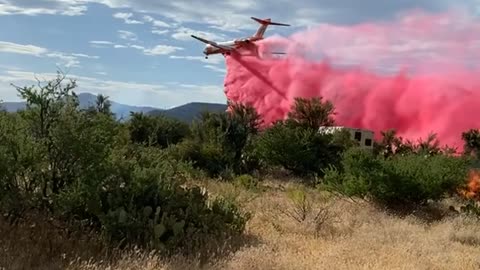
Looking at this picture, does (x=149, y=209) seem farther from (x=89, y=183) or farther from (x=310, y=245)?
(x=310, y=245)

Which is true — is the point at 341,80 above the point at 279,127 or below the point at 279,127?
above

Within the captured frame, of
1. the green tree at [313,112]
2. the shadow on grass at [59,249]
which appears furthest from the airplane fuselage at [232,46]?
the shadow on grass at [59,249]

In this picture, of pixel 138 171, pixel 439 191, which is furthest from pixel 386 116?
pixel 138 171

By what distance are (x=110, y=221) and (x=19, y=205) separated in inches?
51.2

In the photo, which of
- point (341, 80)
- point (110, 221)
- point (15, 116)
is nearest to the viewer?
point (110, 221)

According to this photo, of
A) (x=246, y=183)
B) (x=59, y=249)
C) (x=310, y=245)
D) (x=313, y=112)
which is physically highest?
(x=313, y=112)

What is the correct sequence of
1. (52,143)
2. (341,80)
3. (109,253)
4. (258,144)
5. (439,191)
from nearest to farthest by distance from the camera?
(109,253) → (52,143) → (439,191) → (258,144) → (341,80)

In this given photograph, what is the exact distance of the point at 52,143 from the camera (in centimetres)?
863

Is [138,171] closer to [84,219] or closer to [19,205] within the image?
[84,219]

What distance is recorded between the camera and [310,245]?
9.39m

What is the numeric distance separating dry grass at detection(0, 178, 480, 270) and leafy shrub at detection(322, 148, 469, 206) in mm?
996

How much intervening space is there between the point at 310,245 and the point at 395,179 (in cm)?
697

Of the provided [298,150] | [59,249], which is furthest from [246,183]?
[59,249]

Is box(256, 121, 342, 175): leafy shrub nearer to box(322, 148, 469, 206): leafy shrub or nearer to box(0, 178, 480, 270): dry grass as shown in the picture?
box(322, 148, 469, 206): leafy shrub
